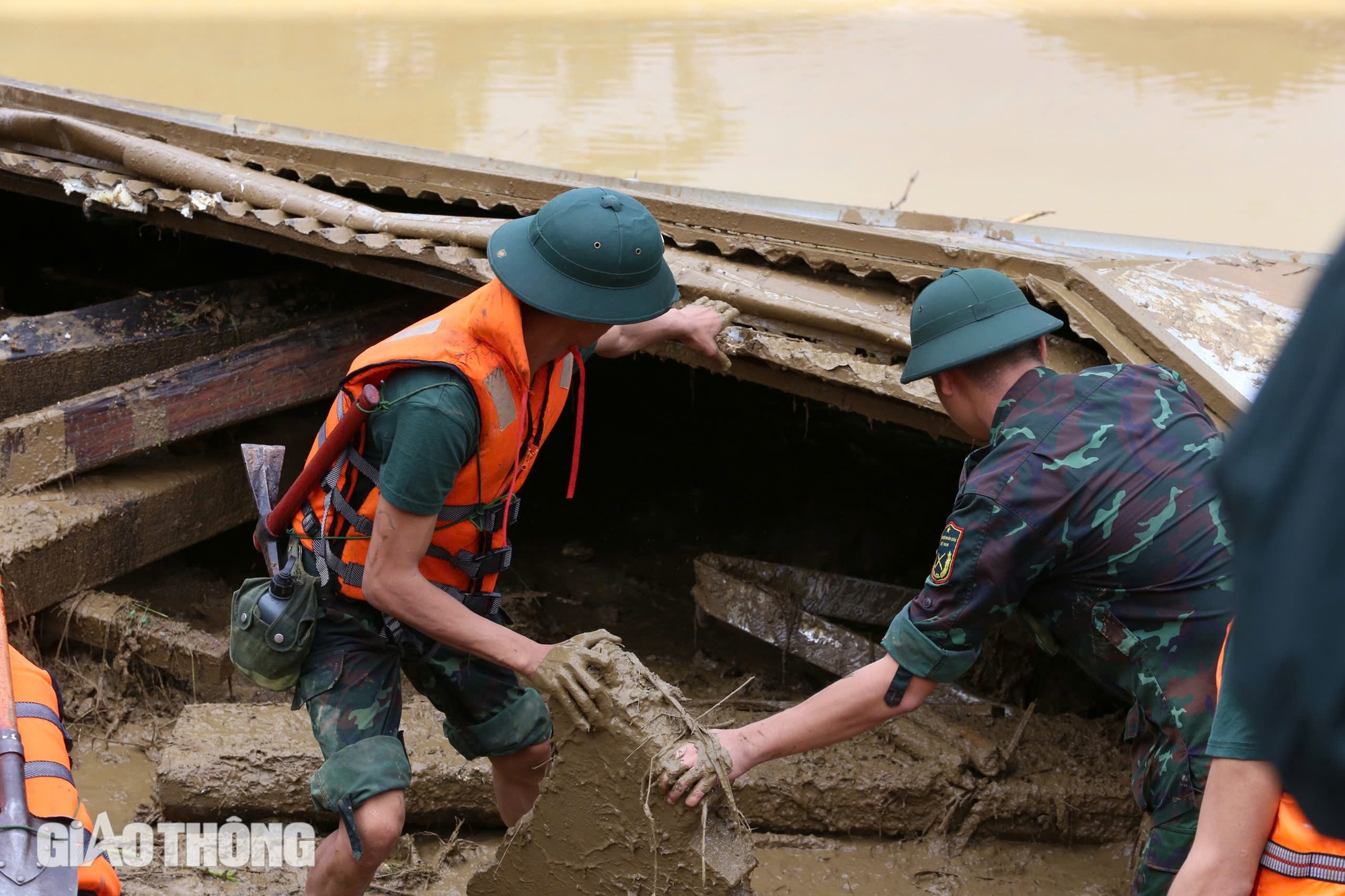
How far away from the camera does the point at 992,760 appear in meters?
3.84

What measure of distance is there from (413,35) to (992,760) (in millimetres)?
16032

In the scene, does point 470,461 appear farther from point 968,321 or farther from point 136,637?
point 136,637

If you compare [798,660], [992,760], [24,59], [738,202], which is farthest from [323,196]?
[24,59]

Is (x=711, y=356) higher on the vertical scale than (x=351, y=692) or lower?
higher

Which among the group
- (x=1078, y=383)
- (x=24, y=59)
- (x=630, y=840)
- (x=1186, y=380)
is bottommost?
(x=24, y=59)

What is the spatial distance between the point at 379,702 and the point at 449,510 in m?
0.57

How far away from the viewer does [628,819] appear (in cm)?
266

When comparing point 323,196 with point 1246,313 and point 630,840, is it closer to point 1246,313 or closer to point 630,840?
point 630,840

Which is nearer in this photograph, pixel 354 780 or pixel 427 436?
pixel 427 436

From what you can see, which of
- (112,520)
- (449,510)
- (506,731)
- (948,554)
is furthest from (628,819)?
(112,520)

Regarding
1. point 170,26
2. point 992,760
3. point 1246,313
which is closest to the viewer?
point 1246,313

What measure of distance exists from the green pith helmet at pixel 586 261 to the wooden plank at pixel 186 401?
2277 mm

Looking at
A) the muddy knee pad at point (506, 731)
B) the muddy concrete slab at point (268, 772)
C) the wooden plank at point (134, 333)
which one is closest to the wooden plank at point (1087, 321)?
the muddy knee pad at point (506, 731)

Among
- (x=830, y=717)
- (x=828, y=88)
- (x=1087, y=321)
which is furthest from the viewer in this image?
(x=828, y=88)
